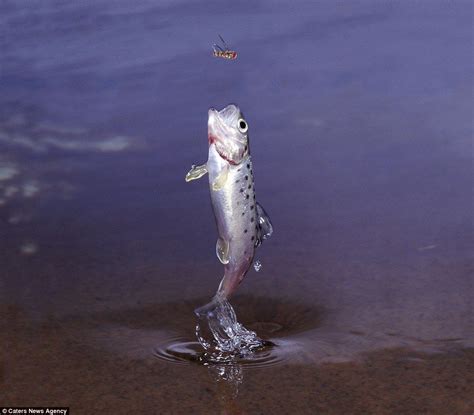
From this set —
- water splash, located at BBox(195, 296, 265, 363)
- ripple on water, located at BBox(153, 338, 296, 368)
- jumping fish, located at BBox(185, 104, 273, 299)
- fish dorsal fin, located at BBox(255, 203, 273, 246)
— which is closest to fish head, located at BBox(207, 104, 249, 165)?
jumping fish, located at BBox(185, 104, 273, 299)

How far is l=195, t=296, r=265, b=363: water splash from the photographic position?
6695mm

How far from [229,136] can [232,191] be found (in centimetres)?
32

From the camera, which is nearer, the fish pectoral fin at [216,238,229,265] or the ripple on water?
the fish pectoral fin at [216,238,229,265]

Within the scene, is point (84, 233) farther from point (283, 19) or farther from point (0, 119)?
point (283, 19)

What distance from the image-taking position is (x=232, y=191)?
5.91 metres

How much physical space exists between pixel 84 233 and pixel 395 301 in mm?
3044

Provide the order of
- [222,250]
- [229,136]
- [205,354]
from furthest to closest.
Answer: [205,354] < [222,250] < [229,136]

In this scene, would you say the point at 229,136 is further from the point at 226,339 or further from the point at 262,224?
the point at 226,339

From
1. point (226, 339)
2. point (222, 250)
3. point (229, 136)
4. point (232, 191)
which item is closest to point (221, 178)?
point (232, 191)

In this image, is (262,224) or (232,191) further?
(262,224)

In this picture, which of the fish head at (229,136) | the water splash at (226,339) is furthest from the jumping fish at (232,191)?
the water splash at (226,339)

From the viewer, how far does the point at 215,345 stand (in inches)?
268

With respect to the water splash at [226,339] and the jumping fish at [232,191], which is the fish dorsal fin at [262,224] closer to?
the jumping fish at [232,191]

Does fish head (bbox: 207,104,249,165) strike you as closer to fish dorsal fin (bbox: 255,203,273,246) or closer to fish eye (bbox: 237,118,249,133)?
fish eye (bbox: 237,118,249,133)
